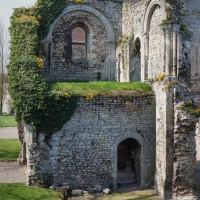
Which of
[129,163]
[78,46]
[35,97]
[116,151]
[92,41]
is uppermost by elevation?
[78,46]

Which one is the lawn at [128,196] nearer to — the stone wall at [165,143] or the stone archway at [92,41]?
the stone wall at [165,143]

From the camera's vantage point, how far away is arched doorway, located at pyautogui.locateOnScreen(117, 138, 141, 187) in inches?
557

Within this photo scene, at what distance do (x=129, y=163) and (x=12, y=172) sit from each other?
17.6 ft

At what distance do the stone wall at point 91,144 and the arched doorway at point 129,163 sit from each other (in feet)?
1.53

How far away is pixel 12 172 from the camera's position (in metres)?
15.2

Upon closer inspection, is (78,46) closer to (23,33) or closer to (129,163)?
(23,33)

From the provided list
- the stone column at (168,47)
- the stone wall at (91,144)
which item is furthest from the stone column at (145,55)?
the stone column at (168,47)

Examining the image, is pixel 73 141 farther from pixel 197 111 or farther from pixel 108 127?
pixel 197 111

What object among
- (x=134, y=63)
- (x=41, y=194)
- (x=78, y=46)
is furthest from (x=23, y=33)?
(x=78, y=46)

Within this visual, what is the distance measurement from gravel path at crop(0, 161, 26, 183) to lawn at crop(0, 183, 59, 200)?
127 centimetres

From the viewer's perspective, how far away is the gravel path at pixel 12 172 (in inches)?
550

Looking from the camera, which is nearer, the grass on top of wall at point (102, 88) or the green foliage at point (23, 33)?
the grass on top of wall at point (102, 88)

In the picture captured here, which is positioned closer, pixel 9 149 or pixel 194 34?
pixel 194 34

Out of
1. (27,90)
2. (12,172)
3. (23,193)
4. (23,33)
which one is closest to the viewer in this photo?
(23,193)
